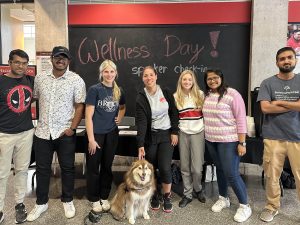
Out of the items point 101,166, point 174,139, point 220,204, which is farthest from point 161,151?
point 220,204

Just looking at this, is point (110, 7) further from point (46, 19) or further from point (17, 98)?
point (17, 98)

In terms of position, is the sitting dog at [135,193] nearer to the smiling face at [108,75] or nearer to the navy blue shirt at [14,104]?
the smiling face at [108,75]

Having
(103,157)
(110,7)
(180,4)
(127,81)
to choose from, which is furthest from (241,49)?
(103,157)

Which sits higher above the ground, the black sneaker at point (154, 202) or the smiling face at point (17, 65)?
the smiling face at point (17, 65)

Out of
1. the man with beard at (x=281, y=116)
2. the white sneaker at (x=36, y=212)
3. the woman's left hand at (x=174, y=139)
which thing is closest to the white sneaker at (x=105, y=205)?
the white sneaker at (x=36, y=212)

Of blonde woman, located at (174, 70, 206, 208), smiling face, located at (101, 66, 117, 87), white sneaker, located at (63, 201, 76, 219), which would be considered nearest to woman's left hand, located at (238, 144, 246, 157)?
blonde woman, located at (174, 70, 206, 208)

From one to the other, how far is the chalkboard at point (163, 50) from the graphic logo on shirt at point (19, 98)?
195 cm

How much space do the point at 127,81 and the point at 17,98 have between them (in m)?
2.16

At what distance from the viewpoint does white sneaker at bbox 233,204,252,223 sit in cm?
282

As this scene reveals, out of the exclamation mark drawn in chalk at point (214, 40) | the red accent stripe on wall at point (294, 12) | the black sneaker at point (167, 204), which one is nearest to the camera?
the black sneaker at point (167, 204)

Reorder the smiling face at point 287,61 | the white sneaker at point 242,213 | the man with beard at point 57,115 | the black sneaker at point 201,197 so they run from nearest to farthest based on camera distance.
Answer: the smiling face at point 287,61 → the man with beard at point 57,115 → the white sneaker at point 242,213 → the black sneaker at point 201,197

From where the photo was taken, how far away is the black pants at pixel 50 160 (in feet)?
9.12

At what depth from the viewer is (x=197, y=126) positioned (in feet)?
9.85

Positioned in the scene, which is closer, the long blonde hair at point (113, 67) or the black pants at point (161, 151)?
the long blonde hair at point (113, 67)
